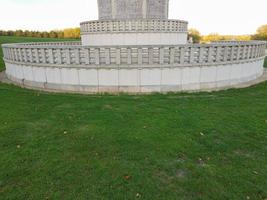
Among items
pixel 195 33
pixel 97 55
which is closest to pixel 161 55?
pixel 97 55

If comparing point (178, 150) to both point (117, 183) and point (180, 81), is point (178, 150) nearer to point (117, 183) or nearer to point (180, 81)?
point (117, 183)

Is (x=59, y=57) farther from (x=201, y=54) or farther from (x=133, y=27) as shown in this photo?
(x=133, y=27)

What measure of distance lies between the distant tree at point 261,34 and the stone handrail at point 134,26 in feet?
124

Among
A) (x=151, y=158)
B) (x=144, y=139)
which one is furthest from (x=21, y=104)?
(x=151, y=158)

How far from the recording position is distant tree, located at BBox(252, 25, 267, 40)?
48.0 metres

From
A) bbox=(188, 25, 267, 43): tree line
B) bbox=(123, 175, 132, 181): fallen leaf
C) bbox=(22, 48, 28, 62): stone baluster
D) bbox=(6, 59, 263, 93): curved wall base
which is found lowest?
bbox=(123, 175, 132, 181): fallen leaf

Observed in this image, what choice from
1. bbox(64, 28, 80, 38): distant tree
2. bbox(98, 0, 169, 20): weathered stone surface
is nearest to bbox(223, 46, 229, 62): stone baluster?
bbox(98, 0, 169, 20): weathered stone surface

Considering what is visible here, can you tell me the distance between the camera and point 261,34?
49.8 meters

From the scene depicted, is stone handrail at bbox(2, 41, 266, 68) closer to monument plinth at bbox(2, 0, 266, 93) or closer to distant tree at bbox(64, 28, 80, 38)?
monument plinth at bbox(2, 0, 266, 93)

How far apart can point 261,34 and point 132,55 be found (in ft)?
162

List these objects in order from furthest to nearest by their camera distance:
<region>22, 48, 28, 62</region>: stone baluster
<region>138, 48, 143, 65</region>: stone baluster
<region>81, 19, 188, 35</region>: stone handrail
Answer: <region>81, 19, 188, 35</region>: stone handrail, <region>22, 48, 28, 62</region>: stone baluster, <region>138, 48, 143, 65</region>: stone baluster

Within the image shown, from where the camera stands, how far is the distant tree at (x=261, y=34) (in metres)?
48.0

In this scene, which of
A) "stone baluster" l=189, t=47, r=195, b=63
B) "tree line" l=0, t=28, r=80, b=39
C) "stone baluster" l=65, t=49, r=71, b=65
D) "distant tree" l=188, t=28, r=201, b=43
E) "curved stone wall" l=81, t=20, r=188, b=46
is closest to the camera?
"stone baluster" l=189, t=47, r=195, b=63

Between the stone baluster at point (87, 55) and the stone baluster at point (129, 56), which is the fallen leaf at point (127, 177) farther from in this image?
the stone baluster at point (87, 55)
